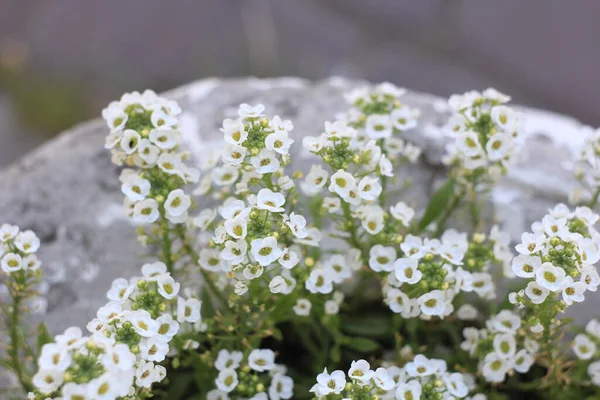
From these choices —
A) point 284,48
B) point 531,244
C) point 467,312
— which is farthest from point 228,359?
point 284,48

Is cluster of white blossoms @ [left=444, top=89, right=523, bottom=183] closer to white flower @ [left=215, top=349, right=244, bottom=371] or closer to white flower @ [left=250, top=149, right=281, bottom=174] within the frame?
white flower @ [left=250, top=149, right=281, bottom=174]

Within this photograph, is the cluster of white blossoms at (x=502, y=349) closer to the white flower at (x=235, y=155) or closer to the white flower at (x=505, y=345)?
the white flower at (x=505, y=345)

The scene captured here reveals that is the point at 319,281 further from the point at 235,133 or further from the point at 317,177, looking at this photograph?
the point at 235,133

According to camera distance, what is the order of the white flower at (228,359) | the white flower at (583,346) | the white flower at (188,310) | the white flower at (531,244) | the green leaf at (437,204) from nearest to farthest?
the white flower at (531,244)
the white flower at (188,310)
the white flower at (228,359)
the white flower at (583,346)
the green leaf at (437,204)

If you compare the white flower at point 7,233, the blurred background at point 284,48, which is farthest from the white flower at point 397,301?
the blurred background at point 284,48

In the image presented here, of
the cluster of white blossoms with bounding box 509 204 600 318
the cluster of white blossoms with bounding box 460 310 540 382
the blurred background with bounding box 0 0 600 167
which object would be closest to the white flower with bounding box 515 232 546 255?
the cluster of white blossoms with bounding box 509 204 600 318

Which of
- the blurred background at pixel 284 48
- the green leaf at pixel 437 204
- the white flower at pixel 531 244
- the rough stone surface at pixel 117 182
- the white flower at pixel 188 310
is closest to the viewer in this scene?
the white flower at pixel 531 244

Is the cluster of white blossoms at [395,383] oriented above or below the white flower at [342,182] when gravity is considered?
below
